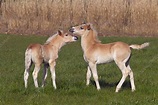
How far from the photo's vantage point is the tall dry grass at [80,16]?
3119cm

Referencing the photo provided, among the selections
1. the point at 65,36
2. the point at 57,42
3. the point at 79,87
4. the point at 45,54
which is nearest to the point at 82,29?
the point at 65,36

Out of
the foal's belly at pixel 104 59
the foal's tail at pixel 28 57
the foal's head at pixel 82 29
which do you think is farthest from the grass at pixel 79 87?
the foal's head at pixel 82 29

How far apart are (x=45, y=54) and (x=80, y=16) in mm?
19968

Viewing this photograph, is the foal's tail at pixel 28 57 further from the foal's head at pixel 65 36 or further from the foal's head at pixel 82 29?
the foal's head at pixel 82 29

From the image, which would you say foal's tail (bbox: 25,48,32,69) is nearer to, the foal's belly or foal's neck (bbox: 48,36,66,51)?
foal's neck (bbox: 48,36,66,51)

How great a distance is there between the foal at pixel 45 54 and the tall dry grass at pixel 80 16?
18.5 meters

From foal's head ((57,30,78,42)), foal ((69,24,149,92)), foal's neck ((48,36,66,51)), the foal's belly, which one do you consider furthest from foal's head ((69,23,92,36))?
the foal's belly

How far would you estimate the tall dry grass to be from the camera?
1228 inches

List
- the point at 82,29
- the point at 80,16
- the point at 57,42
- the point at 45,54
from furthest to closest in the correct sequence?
1. the point at 80,16
2. the point at 57,42
3. the point at 82,29
4. the point at 45,54

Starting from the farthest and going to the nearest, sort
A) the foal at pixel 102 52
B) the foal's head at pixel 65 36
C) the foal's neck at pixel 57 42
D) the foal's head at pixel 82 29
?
the foal's head at pixel 65 36 → the foal's neck at pixel 57 42 → the foal's head at pixel 82 29 → the foal at pixel 102 52

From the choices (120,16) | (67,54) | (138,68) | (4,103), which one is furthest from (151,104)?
(120,16)

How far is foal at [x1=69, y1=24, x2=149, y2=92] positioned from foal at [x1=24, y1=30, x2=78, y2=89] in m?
0.45

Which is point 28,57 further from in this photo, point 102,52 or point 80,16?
point 80,16

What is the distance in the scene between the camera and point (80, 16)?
3156 cm
